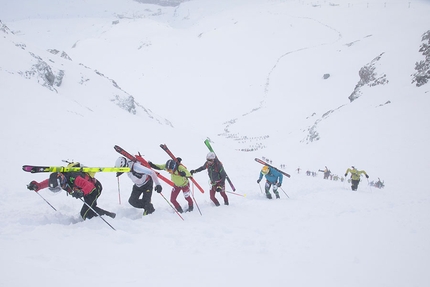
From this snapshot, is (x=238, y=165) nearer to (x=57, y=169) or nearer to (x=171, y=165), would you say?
(x=171, y=165)

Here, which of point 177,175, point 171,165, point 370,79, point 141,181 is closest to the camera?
point 141,181

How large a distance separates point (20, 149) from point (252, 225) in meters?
9.22

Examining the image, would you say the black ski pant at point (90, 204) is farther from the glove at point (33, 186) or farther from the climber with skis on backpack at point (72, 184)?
the glove at point (33, 186)

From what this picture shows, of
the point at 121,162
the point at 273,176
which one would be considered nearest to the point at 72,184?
the point at 121,162

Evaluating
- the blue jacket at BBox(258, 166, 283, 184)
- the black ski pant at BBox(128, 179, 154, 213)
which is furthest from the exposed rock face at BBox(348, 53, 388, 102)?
the black ski pant at BBox(128, 179, 154, 213)

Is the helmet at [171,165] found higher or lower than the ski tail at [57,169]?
higher

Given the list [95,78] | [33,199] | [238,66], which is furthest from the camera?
[238,66]

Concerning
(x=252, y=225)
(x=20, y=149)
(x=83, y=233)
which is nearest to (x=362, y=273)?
(x=252, y=225)

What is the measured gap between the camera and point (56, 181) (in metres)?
5.33

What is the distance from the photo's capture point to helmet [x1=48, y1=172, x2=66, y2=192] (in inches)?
209

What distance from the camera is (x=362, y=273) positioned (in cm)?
430

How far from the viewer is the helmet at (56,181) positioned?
5309mm

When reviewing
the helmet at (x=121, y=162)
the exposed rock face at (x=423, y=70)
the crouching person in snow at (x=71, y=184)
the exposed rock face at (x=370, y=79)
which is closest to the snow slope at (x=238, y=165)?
the exposed rock face at (x=370, y=79)

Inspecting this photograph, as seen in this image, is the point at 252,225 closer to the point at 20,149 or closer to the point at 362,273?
the point at 362,273
